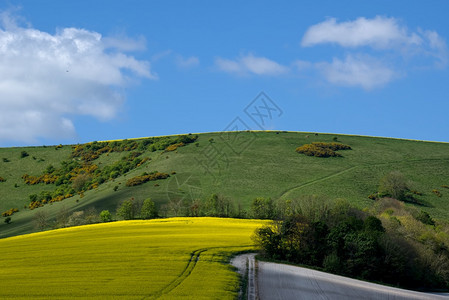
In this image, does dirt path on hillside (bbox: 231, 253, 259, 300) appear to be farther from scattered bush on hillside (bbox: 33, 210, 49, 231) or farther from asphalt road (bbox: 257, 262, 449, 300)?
scattered bush on hillside (bbox: 33, 210, 49, 231)

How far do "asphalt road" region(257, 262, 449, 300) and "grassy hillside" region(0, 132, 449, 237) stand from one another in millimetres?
57970

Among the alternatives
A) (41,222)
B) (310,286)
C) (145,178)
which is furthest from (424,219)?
(41,222)

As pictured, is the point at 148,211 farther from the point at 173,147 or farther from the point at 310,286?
the point at 173,147

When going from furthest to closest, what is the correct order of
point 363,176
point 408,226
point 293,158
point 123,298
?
point 293,158 < point 363,176 < point 408,226 < point 123,298

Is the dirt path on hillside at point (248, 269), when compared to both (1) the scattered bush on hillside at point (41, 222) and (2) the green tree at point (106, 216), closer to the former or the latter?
(2) the green tree at point (106, 216)

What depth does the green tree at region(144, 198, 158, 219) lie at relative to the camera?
10762cm

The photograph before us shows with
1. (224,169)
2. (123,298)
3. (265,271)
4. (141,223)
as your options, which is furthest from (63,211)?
(123,298)

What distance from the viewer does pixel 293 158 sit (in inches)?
6294

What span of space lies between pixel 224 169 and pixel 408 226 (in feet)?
234

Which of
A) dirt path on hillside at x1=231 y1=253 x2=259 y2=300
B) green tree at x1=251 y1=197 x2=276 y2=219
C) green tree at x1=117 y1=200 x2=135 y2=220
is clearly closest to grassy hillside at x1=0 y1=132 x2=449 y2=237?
green tree at x1=251 y1=197 x2=276 y2=219

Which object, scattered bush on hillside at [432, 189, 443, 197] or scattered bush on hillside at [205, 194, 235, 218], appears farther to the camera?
scattered bush on hillside at [432, 189, 443, 197]

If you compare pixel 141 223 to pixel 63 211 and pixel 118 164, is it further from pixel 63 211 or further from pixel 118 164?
pixel 118 164

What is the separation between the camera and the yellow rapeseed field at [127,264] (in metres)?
40.0

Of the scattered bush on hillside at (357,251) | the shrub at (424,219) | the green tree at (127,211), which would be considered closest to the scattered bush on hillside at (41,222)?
the green tree at (127,211)
